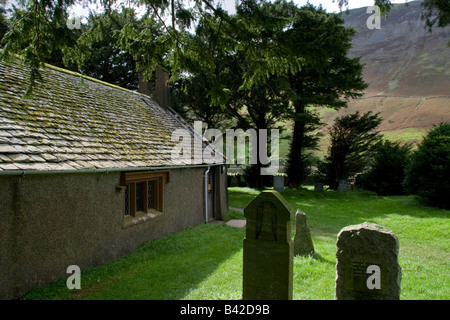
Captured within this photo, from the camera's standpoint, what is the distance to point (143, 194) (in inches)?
373

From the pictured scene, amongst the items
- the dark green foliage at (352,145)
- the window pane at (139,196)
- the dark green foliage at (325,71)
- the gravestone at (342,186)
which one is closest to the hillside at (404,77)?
the dark green foliage at (352,145)

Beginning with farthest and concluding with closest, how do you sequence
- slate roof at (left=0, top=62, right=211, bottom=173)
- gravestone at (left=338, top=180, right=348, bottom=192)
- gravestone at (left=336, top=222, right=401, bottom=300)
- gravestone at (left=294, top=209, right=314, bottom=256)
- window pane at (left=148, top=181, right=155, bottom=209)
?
1. gravestone at (left=338, top=180, right=348, bottom=192)
2. window pane at (left=148, top=181, right=155, bottom=209)
3. gravestone at (left=294, top=209, right=314, bottom=256)
4. slate roof at (left=0, top=62, right=211, bottom=173)
5. gravestone at (left=336, top=222, right=401, bottom=300)

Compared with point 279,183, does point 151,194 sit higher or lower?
higher

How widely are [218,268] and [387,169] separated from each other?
20731mm

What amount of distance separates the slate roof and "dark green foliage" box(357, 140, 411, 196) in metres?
18.1

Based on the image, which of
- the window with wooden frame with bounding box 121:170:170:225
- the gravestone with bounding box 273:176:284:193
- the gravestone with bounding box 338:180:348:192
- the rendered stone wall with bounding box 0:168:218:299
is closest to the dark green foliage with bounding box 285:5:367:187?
the gravestone with bounding box 273:176:284:193

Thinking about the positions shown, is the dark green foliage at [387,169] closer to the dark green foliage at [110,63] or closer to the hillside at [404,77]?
the dark green foliage at [110,63]

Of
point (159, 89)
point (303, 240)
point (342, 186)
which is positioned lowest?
point (303, 240)

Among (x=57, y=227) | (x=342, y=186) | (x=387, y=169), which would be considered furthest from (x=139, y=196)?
(x=387, y=169)

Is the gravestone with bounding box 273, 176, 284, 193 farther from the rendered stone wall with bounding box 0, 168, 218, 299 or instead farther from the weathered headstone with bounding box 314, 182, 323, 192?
the rendered stone wall with bounding box 0, 168, 218, 299

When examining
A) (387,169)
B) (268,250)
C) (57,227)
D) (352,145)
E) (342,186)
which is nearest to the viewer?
(268,250)

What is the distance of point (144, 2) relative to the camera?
5910 mm

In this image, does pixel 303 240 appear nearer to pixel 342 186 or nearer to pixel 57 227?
pixel 57 227

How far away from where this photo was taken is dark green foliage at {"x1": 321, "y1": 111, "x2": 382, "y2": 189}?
24523mm
